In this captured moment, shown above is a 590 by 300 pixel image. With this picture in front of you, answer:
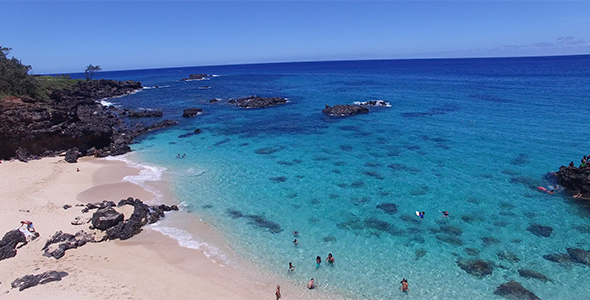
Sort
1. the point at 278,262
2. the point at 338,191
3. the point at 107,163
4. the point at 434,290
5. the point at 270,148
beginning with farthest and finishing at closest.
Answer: the point at 270,148 → the point at 107,163 → the point at 338,191 → the point at 278,262 → the point at 434,290

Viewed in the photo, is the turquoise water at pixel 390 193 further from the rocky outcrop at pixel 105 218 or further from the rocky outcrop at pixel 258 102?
the rocky outcrop at pixel 258 102

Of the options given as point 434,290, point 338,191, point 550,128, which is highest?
point 550,128

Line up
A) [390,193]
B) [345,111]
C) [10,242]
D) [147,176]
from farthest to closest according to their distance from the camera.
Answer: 1. [345,111]
2. [147,176]
3. [390,193]
4. [10,242]

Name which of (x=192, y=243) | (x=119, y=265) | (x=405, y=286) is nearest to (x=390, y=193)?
(x=405, y=286)

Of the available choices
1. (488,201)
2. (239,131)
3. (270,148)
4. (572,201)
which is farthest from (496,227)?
(239,131)

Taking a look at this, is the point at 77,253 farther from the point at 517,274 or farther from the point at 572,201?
the point at 572,201

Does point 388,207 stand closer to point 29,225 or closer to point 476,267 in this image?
point 476,267

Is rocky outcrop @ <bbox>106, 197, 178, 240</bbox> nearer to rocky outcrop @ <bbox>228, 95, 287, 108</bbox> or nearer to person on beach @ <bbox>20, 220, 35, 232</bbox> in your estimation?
person on beach @ <bbox>20, 220, 35, 232</bbox>
